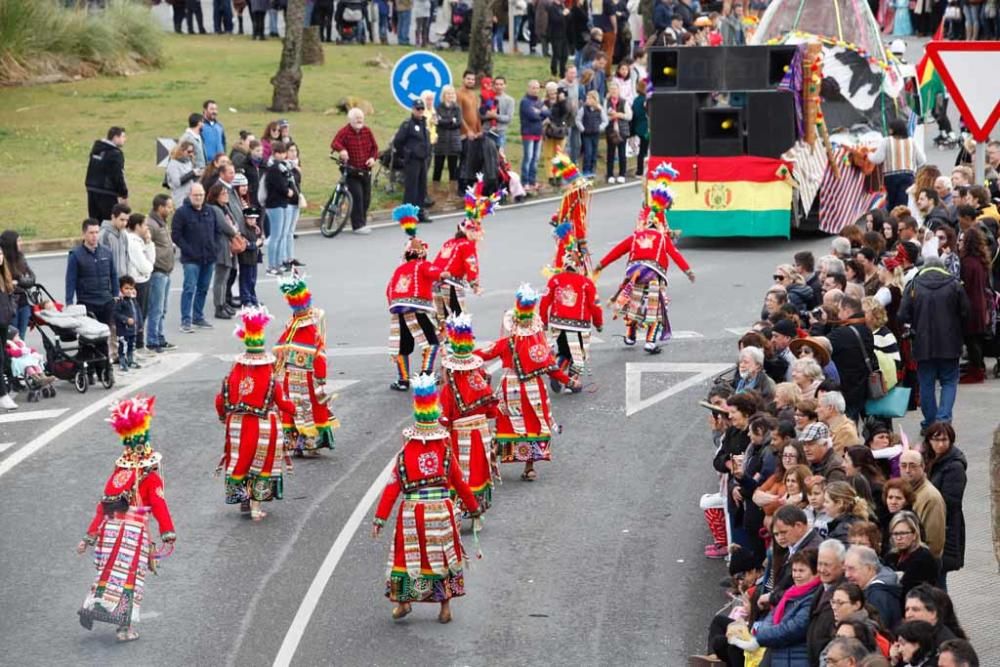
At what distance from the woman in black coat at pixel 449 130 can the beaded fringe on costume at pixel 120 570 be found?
1689 centimetres

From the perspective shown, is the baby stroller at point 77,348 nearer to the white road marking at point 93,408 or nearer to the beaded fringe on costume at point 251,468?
the white road marking at point 93,408

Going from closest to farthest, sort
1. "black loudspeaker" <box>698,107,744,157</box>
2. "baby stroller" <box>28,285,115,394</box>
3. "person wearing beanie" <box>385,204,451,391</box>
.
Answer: "person wearing beanie" <box>385,204,451,391</box> < "baby stroller" <box>28,285,115,394</box> < "black loudspeaker" <box>698,107,744,157</box>

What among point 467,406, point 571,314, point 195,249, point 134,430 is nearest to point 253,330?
point 467,406

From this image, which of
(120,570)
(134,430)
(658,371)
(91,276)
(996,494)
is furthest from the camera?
(658,371)

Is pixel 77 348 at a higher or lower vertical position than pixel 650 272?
lower

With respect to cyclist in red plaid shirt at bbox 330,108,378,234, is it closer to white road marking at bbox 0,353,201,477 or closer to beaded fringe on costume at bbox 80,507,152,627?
white road marking at bbox 0,353,201,477

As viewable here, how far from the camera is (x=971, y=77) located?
549 inches

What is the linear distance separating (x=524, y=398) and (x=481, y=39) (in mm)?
21310

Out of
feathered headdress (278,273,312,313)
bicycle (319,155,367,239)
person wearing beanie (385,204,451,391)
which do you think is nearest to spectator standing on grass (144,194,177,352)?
person wearing beanie (385,204,451,391)

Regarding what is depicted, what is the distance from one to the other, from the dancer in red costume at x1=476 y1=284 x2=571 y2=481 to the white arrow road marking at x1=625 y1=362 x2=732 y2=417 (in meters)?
2.05

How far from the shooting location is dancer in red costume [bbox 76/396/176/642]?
42.5ft

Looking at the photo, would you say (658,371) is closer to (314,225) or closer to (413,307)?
(413,307)

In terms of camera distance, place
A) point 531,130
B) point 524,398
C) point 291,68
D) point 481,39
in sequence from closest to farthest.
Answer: point 524,398, point 531,130, point 291,68, point 481,39

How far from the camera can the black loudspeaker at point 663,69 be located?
27263mm
